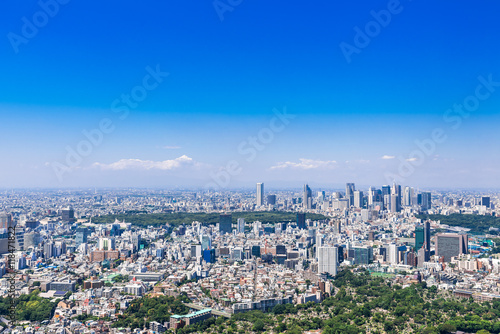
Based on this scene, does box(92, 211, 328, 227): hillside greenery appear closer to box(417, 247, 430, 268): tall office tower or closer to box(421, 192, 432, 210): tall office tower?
box(421, 192, 432, 210): tall office tower

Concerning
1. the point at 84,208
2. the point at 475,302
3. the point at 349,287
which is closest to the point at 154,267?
the point at 349,287

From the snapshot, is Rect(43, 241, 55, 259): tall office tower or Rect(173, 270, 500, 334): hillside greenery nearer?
Rect(173, 270, 500, 334): hillside greenery

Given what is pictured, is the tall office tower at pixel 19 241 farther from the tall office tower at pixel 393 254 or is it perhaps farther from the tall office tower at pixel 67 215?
the tall office tower at pixel 393 254

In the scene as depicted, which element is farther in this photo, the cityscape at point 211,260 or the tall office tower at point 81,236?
the tall office tower at point 81,236

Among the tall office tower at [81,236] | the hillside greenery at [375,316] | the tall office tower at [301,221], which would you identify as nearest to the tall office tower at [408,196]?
the tall office tower at [301,221]

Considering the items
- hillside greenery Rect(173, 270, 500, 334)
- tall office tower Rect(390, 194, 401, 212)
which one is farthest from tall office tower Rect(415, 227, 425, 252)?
tall office tower Rect(390, 194, 401, 212)

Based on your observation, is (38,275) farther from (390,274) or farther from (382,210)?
(382,210)

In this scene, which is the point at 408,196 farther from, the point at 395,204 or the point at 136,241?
the point at 136,241
